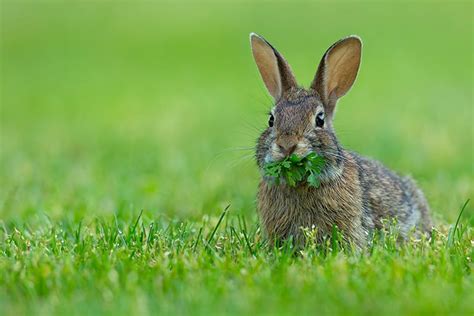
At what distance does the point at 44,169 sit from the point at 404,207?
A: 3981mm

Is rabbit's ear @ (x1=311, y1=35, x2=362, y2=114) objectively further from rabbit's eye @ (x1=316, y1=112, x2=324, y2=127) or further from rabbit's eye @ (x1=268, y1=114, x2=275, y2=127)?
rabbit's eye @ (x1=268, y1=114, x2=275, y2=127)

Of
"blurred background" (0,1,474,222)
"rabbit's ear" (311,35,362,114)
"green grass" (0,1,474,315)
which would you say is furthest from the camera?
"blurred background" (0,1,474,222)

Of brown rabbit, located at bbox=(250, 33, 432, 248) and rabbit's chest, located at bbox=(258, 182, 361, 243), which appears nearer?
brown rabbit, located at bbox=(250, 33, 432, 248)

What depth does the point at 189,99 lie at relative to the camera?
47.5 feet

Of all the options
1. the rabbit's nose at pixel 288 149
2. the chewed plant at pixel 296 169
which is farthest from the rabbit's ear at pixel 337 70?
the rabbit's nose at pixel 288 149

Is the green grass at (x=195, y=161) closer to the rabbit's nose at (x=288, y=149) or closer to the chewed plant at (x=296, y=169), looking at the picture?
the chewed plant at (x=296, y=169)

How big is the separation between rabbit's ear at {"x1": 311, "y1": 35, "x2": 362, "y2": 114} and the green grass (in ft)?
1.63

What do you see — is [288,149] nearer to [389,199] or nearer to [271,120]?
[271,120]

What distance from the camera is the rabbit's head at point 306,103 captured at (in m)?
5.23

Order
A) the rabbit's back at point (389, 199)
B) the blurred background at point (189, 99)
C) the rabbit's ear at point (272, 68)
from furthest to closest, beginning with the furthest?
the blurred background at point (189, 99) → the rabbit's back at point (389, 199) → the rabbit's ear at point (272, 68)

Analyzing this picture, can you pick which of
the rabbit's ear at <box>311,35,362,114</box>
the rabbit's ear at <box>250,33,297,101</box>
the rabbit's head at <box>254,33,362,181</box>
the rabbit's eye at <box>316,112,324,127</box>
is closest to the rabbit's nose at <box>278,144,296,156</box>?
the rabbit's head at <box>254,33,362,181</box>

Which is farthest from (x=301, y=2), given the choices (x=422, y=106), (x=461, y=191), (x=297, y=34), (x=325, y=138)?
(x=325, y=138)

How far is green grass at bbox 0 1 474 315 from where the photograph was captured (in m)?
4.27

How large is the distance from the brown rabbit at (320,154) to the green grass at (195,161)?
23cm
